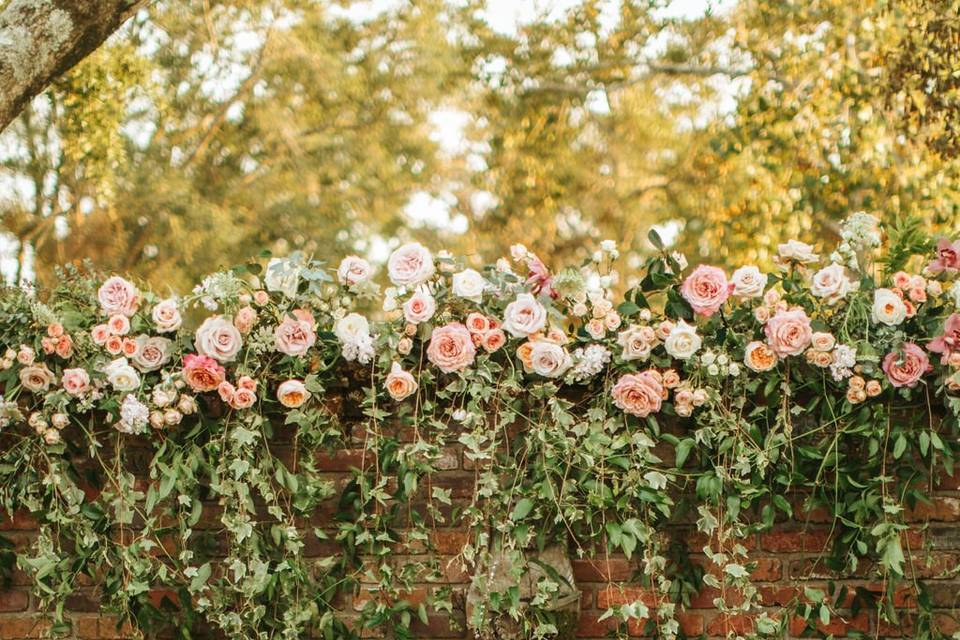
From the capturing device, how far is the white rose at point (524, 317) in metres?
3.02

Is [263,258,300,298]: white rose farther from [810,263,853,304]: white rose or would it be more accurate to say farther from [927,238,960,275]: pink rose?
[927,238,960,275]: pink rose

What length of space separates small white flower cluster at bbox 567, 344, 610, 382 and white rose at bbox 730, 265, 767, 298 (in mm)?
462

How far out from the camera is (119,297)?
3.15m

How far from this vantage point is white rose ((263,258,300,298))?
10.3ft

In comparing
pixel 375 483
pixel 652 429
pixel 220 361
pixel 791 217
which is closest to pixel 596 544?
pixel 652 429

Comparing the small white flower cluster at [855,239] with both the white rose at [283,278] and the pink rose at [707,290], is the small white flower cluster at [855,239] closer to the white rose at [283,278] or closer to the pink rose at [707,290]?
the pink rose at [707,290]

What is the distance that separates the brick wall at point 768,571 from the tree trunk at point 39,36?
5.09 ft

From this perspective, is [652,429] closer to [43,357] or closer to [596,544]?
[596,544]

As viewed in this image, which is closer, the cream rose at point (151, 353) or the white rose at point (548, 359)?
the white rose at point (548, 359)

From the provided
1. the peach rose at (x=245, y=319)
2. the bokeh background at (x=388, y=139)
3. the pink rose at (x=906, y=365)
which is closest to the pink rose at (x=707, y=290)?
the pink rose at (x=906, y=365)

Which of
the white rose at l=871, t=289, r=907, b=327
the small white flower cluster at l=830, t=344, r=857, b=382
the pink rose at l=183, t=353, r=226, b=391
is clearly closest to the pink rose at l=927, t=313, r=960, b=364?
the white rose at l=871, t=289, r=907, b=327

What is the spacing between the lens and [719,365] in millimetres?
3023

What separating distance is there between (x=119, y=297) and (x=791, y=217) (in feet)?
18.4

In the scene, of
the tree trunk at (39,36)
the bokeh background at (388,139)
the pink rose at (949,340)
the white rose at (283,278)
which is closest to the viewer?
the pink rose at (949,340)
